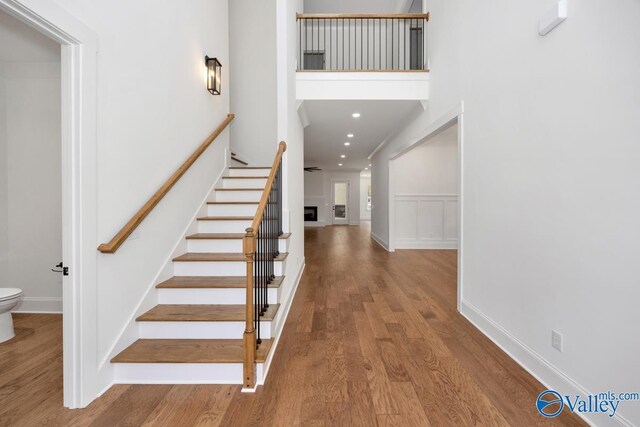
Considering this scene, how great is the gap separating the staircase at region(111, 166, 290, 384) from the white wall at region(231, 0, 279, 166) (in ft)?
8.20

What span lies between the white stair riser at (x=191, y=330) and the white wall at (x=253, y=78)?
3.68 meters

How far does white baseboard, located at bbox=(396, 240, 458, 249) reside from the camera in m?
6.80

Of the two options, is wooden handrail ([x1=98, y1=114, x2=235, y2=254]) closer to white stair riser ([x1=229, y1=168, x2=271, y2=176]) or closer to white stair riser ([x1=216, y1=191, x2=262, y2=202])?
white stair riser ([x1=216, y1=191, x2=262, y2=202])

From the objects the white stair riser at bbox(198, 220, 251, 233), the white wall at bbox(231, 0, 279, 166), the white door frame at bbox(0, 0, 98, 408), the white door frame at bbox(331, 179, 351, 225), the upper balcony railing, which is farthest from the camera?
the white door frame at bbox(331, 179, 351, 225)

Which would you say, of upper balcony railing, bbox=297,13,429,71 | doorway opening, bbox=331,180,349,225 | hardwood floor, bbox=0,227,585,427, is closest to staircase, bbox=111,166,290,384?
hardwood floor, bbox=0,227,585,427

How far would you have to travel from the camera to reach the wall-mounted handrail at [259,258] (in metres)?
1.73

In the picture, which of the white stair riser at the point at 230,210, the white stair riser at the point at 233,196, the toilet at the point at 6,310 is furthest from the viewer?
the white stair riser at the point at 233,196

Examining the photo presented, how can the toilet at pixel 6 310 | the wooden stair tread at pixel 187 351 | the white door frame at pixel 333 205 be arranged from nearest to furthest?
the wooden stair tread at pixel 187 351 < the toilet at pixel 6 310 < the white door frame at pixel 333 205

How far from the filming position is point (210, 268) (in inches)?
99.7

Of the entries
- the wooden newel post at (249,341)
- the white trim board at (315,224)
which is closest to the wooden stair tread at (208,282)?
the wooden newel post at (249,341)

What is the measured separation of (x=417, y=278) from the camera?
426 centimetres

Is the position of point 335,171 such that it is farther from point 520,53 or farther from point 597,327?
point 597,327

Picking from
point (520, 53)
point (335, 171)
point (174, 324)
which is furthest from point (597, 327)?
point (335, 171)

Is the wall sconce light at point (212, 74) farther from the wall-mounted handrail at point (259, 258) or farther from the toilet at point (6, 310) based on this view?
the toilet at point (6, 310)
